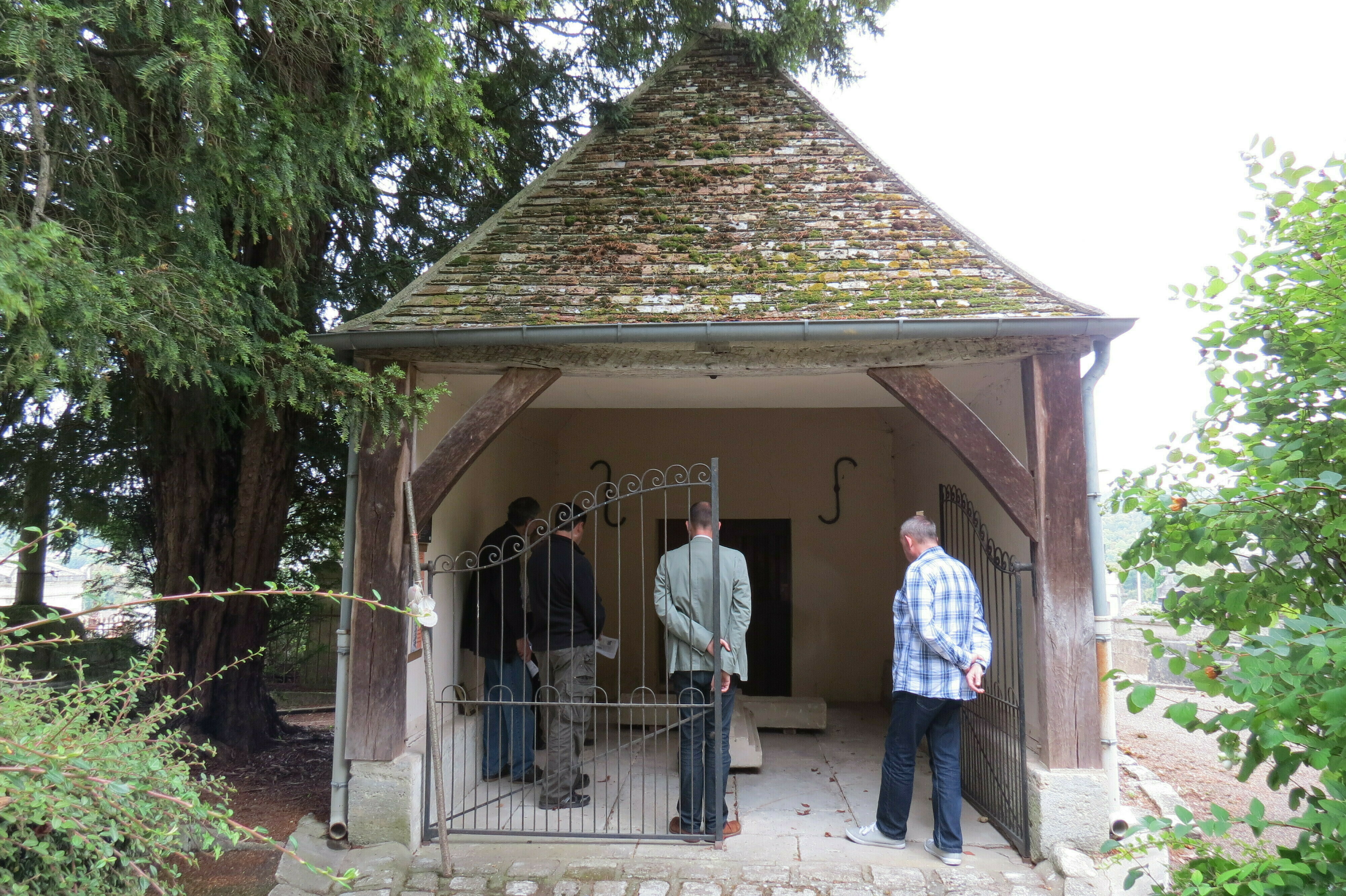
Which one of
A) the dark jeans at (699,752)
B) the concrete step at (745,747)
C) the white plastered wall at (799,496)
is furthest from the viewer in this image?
the white plastered wall at (799,496)

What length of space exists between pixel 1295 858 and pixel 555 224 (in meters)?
4.57

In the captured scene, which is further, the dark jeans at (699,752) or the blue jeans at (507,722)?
the blue jeans at (507,722)

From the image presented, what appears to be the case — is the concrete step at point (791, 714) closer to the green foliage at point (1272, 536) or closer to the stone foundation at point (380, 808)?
the stone foundation at point (380, 808)

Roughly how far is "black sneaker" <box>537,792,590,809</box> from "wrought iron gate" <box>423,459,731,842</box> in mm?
12

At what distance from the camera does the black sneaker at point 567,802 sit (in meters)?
4.91

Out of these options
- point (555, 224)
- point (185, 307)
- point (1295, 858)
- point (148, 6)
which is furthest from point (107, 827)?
point (555, 224)

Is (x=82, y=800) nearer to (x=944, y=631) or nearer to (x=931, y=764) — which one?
(x=944, y=631)

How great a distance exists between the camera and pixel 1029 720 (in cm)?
468

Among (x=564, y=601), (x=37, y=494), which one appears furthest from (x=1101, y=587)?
(x=37, y=494)

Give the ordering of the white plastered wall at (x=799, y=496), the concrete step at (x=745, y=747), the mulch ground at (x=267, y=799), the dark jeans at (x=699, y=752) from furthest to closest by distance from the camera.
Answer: the white plastered wall at (x=799, y=496) < the concrete step at (x=745, y=747) < the dark jeans at (x=699, y=752) < the mulch ground at (x=267, y=799)

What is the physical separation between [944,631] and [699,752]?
146 centimetres

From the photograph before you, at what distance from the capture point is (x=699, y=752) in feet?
15.1

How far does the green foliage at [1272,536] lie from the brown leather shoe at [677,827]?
2536 mm

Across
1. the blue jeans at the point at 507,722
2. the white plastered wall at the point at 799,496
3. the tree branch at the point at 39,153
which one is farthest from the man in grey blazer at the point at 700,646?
the white plastered wall at the point at 799,496
